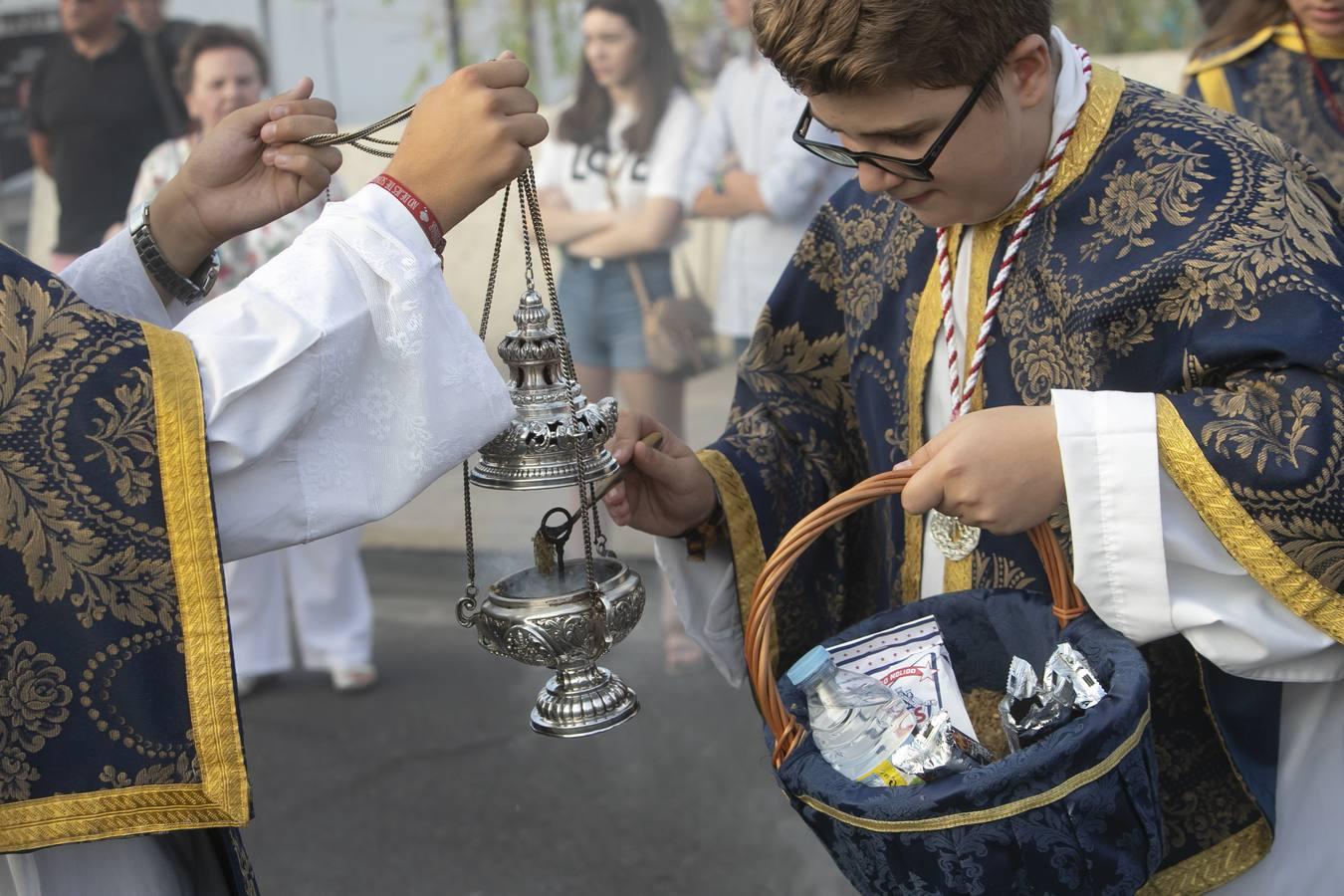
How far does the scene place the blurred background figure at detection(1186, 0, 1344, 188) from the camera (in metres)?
3.75

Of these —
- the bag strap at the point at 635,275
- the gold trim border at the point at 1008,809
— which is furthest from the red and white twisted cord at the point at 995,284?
the bag strap at the point at 635,275

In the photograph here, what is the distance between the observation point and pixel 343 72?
6527 millimetres

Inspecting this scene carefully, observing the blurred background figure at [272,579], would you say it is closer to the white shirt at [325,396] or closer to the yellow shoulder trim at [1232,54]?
the yellow shoulder trim at [1232,54]

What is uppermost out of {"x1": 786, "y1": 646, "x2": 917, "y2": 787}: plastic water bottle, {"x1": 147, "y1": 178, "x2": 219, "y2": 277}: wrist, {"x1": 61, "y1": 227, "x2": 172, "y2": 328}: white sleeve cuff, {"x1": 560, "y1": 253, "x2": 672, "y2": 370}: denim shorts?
{"x1": 147, "y1": 178, "x2": 219, "y2": 277}: wrist

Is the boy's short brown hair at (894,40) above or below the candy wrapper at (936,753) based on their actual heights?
above

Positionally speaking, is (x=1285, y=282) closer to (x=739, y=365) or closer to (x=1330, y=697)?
(x=1330, y=697)

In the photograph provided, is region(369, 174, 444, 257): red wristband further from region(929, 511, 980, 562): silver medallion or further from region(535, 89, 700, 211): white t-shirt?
region(535, 89, 700, 211): white t-shirt

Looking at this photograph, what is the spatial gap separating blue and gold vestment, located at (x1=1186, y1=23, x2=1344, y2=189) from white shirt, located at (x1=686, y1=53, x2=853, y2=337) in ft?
4.46

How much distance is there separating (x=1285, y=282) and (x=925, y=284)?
586mm

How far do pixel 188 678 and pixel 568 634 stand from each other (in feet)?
1.64

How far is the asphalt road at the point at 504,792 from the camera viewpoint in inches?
148

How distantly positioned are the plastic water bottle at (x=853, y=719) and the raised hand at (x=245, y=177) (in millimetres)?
976

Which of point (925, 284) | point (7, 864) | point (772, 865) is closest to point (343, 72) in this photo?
point (772, 865)

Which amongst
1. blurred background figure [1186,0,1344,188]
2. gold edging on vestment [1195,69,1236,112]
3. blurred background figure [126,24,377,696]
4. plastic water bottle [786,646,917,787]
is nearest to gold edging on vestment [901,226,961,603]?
plastic water bottle [786,646,917,787]
